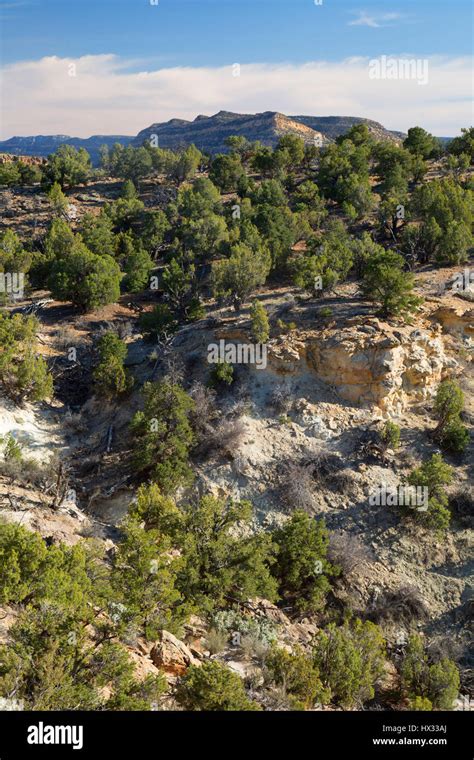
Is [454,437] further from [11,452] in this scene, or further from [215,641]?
[11,452]

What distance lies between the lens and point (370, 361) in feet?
65.8

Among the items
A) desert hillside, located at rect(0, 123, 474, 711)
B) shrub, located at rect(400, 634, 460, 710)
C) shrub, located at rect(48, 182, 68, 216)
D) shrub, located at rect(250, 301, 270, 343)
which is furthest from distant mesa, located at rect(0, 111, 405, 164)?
shrub, located at rect(400, 634, 460, 710)

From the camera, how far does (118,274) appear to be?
91.0ft

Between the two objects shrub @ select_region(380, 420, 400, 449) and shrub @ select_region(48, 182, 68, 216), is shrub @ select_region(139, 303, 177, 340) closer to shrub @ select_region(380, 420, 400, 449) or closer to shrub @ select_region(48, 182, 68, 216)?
shrub @ select_region(380, 420, 400, 449)

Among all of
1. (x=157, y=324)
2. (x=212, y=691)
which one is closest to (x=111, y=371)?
(x=157, y=324)

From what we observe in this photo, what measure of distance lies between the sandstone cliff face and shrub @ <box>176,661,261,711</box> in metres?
12.5

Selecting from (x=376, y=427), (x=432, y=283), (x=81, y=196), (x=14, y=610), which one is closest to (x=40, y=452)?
(x=14, y=610)

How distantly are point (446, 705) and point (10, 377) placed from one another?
17.7 meters

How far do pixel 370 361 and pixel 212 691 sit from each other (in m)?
13.5

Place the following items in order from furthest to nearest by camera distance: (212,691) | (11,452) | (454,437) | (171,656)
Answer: (454,437) < (11,452) < (171,656) < (212,691)

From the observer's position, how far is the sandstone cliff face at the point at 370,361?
20047 millimetres

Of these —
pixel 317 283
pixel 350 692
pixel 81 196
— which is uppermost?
pixel 81 196

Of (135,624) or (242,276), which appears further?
(242,276)
